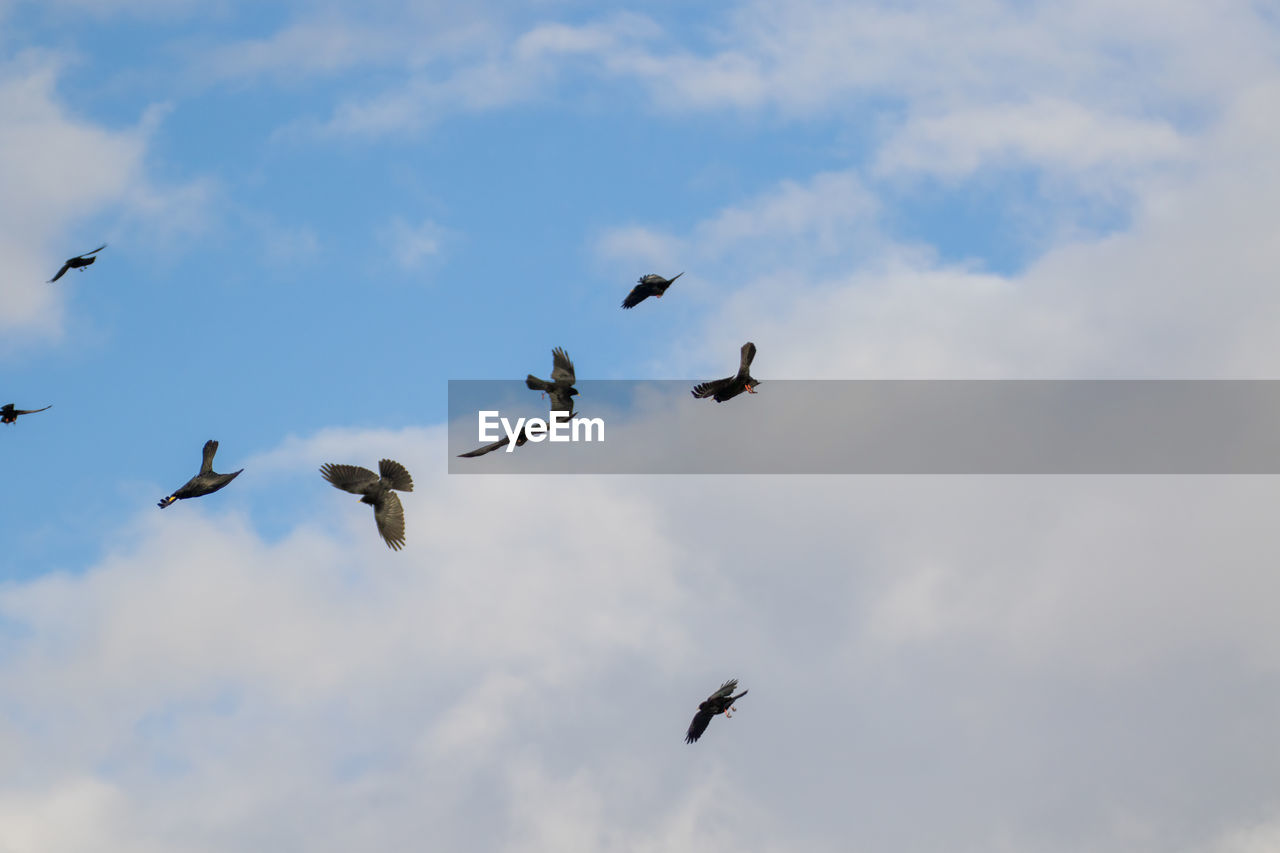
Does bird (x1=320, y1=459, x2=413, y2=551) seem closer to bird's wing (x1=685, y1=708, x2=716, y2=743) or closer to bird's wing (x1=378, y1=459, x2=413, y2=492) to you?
→ bird's wing (x1=378, y1=459, x2=413, y2=492)

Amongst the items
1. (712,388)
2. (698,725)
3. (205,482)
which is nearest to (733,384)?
(712,388)

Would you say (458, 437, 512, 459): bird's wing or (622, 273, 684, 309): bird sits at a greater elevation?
(622, 273, 684, 309): bird

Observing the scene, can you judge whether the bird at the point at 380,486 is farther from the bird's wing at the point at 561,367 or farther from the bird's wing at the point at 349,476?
the bird's wing at the point at 561,367

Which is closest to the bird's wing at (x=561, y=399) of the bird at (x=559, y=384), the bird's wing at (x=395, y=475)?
the bird at (x=559, y=384)

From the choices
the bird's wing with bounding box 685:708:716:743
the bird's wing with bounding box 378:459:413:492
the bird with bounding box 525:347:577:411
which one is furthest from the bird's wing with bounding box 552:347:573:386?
the bird's wing with bounding box 685:708:716:743

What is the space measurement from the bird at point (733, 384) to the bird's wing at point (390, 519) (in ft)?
44.1

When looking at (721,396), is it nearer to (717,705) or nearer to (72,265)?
(717,705)

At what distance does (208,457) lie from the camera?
2992 inches

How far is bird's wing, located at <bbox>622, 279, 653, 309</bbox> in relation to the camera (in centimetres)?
7931

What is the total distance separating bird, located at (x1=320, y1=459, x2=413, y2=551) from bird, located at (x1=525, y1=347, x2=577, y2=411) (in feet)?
27.0

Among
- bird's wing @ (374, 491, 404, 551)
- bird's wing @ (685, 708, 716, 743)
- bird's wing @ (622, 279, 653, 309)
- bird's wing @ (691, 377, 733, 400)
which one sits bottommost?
bird's wing @ (685, 708, 716, 743)

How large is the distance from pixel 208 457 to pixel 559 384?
644 inches

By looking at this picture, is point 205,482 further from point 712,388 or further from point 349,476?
point 712,388

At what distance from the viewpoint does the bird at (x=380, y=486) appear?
68.9 meters
